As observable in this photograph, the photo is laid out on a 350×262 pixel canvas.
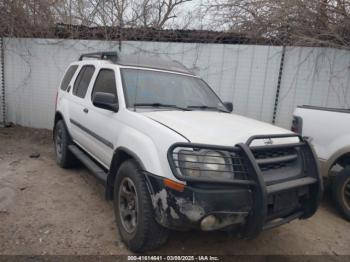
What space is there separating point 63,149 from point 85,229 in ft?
7.26

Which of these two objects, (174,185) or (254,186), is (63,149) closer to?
(174,185)

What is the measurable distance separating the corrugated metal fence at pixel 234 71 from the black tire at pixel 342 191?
8.87 ft

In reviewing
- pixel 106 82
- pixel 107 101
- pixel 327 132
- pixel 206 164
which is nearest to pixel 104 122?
pixel 107 101

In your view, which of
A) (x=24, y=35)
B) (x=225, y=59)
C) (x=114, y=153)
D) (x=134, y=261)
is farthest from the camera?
(x=24, y=35)

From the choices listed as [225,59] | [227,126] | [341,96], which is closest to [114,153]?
[227,126]

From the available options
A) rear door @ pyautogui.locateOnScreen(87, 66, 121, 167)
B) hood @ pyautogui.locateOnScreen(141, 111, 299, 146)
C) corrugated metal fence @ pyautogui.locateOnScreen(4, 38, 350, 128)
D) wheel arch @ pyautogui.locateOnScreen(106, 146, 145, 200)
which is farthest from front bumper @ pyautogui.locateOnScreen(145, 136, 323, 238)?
corrugated metal fence @ pyautogui.locateOnScreen(4, 38, 350, 128)

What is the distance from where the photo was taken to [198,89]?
4211 mm

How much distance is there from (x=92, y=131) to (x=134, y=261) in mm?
1894

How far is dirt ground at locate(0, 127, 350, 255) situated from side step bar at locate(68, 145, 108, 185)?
478 mm

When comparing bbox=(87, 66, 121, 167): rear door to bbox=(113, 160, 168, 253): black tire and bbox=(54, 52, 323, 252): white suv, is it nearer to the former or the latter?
bbox=(54, 52, 323, 252): white suv

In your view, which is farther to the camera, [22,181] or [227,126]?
[22,181]

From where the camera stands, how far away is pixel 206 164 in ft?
8.00

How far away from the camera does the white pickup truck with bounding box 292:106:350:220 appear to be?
395 cm

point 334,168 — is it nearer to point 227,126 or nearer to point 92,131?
point 227,126
